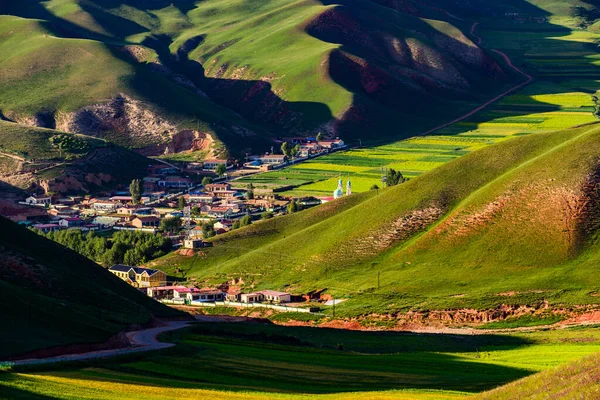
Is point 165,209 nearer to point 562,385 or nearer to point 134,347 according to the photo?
point 134,347

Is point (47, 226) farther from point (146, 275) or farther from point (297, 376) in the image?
point (297, 376)

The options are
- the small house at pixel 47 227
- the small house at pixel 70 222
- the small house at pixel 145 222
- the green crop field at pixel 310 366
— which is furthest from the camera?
the small house at pixel 70 222

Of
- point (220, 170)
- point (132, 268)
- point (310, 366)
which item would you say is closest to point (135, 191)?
point (220, 170)

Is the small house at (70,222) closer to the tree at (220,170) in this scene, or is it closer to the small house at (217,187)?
the small house at (217,187)

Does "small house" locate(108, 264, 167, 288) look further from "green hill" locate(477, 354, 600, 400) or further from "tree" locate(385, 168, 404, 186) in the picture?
"green hill" locate(477, 354, 600, 400)

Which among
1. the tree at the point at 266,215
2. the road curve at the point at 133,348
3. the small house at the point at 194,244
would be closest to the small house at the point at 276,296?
the road curve at the point at 133,348

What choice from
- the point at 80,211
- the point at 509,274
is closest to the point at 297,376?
the point at 509,274
